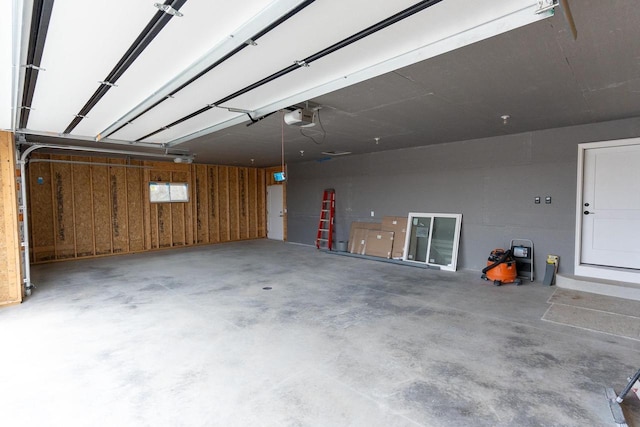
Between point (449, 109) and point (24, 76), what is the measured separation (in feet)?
14.0

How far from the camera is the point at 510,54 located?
2500 mm

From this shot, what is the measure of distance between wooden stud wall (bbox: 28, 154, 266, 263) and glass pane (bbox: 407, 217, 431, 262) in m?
5.83

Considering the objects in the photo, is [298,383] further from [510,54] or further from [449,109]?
[449,109]

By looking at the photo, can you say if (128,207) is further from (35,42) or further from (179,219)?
(35,42)

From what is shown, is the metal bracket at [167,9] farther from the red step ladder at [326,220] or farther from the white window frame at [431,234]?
the red step ladder at [326,220]

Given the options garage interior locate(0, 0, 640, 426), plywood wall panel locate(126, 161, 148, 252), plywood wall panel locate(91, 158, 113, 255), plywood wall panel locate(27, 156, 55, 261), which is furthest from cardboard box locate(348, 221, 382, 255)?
plywood wall panel locate(27, 156, 55, 261)

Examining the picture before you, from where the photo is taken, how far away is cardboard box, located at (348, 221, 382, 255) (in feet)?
25.1

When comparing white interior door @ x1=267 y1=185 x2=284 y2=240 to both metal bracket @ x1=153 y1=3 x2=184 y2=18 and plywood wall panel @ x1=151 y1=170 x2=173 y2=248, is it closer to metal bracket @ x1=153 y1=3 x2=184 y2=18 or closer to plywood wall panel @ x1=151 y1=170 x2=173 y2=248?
plywood wall panel @ x1=151 y1=170 x2=173 y2=248

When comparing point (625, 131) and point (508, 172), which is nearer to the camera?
point (625, 131)

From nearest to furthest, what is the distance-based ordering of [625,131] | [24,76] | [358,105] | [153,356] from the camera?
[24,76] < [153,356] < [358,105] < [625,131]

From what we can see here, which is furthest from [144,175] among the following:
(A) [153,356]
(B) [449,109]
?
(B) [449,109]

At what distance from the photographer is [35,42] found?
211 cm

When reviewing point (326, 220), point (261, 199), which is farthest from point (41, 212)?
point (326, 220)

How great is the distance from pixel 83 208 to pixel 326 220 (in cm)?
599
